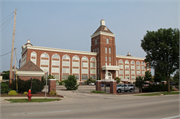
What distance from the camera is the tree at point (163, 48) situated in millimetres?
26472

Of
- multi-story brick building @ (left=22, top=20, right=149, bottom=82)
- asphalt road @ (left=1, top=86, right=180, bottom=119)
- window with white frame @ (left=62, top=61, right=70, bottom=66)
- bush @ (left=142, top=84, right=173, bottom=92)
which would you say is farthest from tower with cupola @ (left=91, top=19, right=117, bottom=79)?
asphalt road @ (left=1, top=86, right=180, bottom=119)

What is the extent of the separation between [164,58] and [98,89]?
1291 centimetres

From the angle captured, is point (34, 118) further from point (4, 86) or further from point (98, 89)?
point (98, 89)

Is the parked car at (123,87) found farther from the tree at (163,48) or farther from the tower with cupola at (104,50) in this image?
the tower with cupola at (104,50)

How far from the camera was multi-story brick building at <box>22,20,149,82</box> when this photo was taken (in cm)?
5756

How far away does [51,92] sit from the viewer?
19344mm

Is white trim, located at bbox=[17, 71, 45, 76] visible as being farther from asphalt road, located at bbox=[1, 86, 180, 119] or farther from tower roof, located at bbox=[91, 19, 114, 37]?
tower roof, located at bbox=[91, 19, 114, 37]

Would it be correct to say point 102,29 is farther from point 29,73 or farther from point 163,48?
point 29,73

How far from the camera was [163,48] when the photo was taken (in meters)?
26.7

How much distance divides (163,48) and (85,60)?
4187 cm

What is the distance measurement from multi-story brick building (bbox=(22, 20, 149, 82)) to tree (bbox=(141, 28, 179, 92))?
3527cm

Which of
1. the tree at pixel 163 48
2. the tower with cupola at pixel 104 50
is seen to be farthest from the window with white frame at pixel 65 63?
the tree at pixel 163 48

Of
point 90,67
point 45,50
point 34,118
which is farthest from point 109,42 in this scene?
point 34,118

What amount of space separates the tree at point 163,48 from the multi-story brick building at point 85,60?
3527 centimetres
